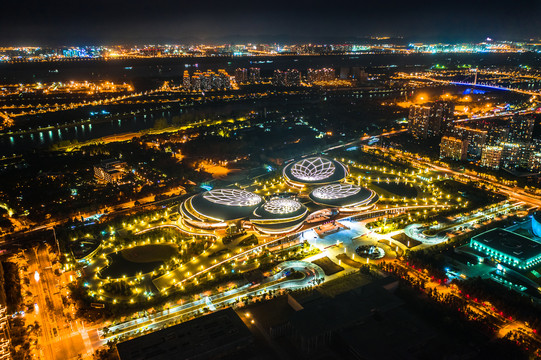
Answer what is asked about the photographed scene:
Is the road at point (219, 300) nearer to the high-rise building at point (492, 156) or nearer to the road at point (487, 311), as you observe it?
the road at point (487, 311)

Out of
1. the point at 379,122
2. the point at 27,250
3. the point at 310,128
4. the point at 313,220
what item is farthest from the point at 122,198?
the point at 379,122

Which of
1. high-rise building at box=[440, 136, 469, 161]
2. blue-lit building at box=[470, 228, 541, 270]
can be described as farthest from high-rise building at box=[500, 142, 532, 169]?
blue-lit building at box=[470, 228, 541, 270]

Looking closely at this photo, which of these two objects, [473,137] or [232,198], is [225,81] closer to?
[473,137]

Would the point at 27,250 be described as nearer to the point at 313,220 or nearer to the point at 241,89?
the point at 313,220

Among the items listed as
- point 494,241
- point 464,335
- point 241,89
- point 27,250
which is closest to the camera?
point 464,335

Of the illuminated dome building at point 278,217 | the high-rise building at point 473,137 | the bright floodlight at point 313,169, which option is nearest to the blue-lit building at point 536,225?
the bright floodlight at point 313,169

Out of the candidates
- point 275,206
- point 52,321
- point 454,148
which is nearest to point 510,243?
point 275,206

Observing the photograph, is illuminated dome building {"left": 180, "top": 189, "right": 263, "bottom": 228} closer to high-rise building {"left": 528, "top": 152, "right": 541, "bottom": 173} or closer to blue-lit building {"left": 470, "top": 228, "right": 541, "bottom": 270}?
blue-lit building {"left": 470, "top": 228, "right": 541, "bottom": 270}
